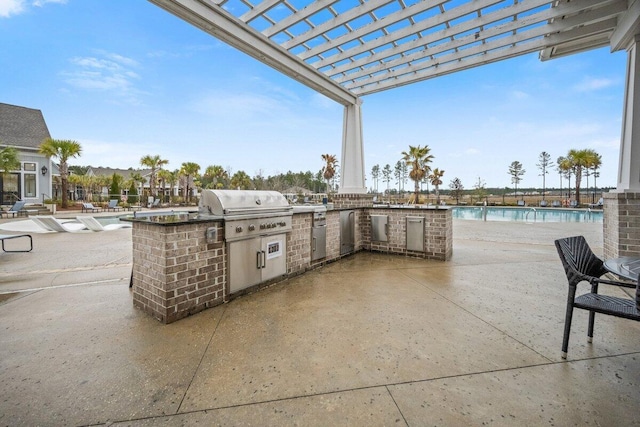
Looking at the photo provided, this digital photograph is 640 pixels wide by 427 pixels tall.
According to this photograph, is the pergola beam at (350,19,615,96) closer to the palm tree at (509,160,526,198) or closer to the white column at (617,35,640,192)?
the white column at (617,35,640,192)

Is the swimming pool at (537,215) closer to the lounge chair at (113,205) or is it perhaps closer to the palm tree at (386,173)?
the lounge chair at (113,205)

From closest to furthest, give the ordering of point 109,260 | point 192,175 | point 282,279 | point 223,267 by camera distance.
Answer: point 223,267
point 282,279
point 109,260
point 192,175

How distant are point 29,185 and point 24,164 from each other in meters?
1.28

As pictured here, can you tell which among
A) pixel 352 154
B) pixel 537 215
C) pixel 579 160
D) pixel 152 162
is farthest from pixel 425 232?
pixel 579 160

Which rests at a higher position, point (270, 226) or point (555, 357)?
point (270, 226)

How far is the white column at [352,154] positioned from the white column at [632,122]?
4.00 meters

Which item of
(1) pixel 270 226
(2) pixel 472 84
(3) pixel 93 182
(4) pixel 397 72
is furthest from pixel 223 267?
(3) pixel 93 182

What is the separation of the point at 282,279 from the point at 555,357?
287 centimetres

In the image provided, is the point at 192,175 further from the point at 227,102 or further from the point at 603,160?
the point at 603,160

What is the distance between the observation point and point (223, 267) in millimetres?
2777

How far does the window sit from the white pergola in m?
20.5

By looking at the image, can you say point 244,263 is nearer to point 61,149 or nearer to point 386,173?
point 61,149

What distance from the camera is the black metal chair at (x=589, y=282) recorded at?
1.50m

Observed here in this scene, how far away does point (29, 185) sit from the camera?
15758 mm
